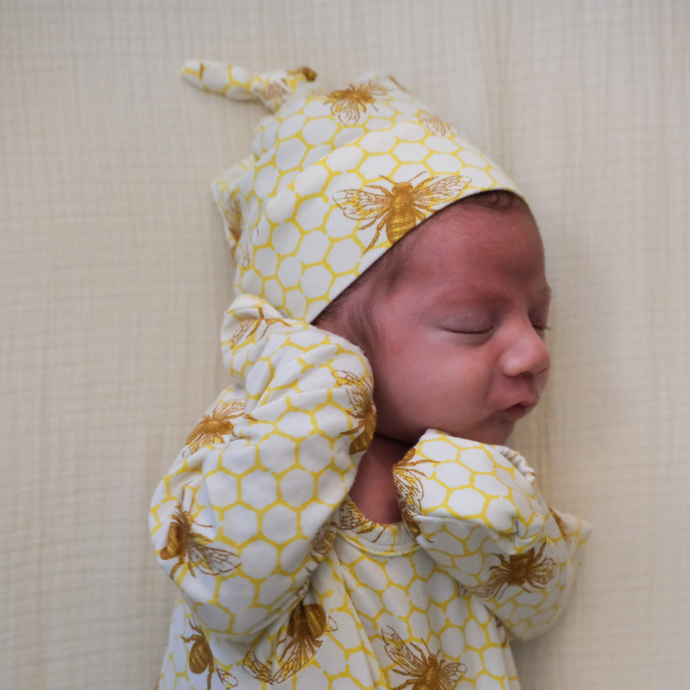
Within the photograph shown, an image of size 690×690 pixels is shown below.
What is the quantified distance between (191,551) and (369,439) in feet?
0.87

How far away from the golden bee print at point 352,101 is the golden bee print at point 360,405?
1.38ft

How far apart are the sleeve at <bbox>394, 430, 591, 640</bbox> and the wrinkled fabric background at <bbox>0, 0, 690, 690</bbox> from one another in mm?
217

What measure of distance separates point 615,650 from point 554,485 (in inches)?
11.2

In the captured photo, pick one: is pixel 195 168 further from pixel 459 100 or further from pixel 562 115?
pixel 562 115

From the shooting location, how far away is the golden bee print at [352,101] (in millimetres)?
1075

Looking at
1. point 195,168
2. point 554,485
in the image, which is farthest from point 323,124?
point 554,485

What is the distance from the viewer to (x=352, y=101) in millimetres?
1100

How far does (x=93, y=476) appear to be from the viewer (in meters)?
1.15

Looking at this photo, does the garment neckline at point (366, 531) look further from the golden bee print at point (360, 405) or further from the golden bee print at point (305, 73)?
the golden bee print at point (305, 73)

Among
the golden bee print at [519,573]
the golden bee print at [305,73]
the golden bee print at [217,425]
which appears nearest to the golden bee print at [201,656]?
the golden bee print at [217,425]

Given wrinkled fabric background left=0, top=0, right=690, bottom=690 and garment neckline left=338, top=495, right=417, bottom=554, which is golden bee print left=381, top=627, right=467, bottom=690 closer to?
garment neckline left=338, top=495, right=417, bottom=554

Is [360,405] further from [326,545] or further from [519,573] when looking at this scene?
[519,573]

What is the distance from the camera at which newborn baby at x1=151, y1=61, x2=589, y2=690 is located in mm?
852

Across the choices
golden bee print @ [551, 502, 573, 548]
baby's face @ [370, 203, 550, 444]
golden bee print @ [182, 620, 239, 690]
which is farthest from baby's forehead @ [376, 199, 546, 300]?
golden bee print @ [182, 620, 239, 690]
